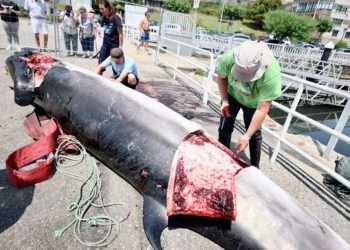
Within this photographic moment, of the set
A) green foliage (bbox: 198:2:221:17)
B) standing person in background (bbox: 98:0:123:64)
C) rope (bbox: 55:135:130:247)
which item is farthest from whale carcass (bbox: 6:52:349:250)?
green foliage (bbox: 198:2:221:17)

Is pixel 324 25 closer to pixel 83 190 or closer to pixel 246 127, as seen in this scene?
pixel 246 127

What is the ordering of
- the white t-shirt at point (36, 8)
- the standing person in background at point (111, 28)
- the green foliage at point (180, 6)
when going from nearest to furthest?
the standing person in background at point (111, 28) → the white t-shirt at point (36, 8) → the green foliage at point (180, 6)

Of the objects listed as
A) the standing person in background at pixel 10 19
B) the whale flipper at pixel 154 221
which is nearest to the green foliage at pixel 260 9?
the standing person in background at pixel 10 19

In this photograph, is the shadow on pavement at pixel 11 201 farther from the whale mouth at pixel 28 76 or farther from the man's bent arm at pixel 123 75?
the man's bent arm at pixel 123 75

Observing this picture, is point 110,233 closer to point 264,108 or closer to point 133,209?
point 133,209

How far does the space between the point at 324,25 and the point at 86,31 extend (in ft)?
216

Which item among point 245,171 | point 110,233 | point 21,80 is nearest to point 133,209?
point 110,233

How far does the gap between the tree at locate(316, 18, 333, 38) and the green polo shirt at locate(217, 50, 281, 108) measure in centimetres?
6800

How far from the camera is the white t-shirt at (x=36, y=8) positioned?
25.6 feet

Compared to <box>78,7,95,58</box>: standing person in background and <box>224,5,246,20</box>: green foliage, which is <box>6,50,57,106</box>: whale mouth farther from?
<box>224,5,246,20</box>: green foliage

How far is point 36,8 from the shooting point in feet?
25.9

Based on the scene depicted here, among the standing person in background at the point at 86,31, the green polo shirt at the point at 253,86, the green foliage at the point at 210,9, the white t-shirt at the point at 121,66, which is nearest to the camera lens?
the green polo shirt at the point at 253,86

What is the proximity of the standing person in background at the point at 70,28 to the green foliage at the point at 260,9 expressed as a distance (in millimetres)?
68351

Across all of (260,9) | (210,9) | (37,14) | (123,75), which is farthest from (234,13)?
(123,75)
